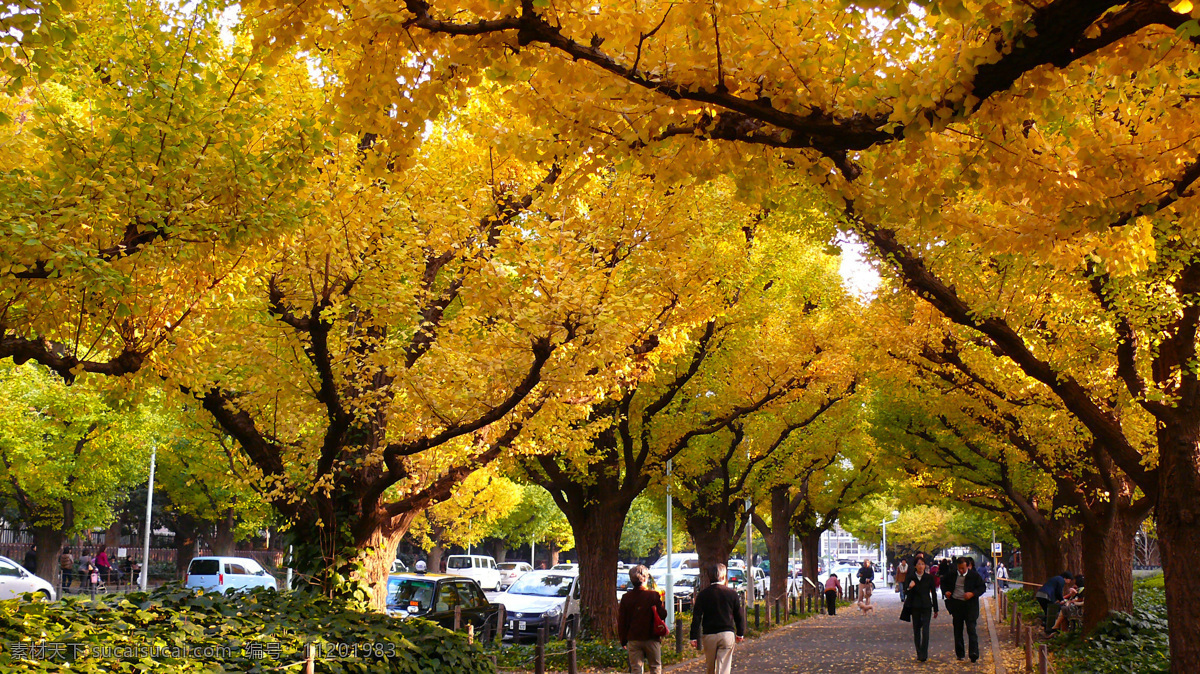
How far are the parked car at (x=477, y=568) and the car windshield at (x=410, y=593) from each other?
22299mm

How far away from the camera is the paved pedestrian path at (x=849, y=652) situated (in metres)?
15.0

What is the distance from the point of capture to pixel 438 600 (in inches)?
647

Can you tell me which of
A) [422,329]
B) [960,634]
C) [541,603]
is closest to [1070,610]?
[960,634]

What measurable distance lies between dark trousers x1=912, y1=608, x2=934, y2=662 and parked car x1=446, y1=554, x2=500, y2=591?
81.1ft

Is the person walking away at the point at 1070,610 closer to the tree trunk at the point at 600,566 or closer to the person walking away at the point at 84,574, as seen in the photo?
the tree trunk at the point at 600,566

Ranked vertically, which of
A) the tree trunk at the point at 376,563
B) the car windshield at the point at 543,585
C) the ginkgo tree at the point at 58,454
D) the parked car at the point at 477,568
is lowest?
the parked car at the point at 477,568

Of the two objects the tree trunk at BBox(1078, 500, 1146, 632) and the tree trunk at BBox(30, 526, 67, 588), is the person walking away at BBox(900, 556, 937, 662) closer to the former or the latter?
the tree trunk at BBox(1078, 500, 1146, 632)

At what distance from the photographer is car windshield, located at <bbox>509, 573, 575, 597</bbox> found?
70.3 ft

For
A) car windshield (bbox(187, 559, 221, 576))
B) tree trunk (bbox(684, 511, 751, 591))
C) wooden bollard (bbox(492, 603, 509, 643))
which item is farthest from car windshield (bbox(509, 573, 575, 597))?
car windshield (bbox(187, 559, 221, 576))

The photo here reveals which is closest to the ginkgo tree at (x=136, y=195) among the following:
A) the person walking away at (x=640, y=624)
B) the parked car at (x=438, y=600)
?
the person walking away at (x=640, y=624)

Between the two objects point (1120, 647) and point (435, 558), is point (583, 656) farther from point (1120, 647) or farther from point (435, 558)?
point (435, 558)

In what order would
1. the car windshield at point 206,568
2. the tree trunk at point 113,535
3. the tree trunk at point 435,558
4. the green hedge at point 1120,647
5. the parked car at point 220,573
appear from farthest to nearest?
the tree trunk at point 113,535
the tree trunk at point 435,558
the car windshield at point 206,568
the parked car at point 220,573
the green hedge at point 1120,647

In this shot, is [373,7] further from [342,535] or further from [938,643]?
[938,643]

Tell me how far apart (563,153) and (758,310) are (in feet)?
40.1
